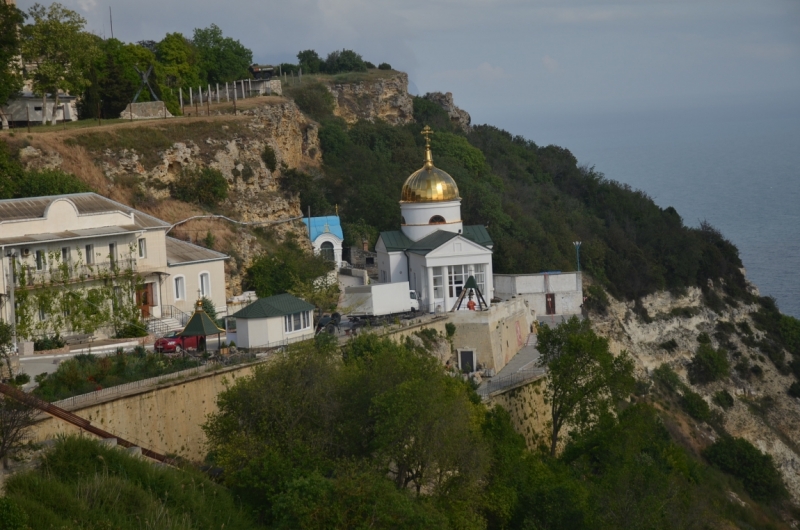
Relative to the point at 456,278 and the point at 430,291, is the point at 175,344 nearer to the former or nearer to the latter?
the point at 430,291

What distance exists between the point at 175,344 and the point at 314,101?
44.2 metres

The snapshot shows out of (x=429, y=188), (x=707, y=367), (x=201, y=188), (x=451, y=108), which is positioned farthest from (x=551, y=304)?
(x=451, y=108)

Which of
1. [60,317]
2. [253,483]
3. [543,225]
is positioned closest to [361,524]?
[253,483]

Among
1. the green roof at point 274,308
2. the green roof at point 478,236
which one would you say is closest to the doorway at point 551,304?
the green roof at point 478,236

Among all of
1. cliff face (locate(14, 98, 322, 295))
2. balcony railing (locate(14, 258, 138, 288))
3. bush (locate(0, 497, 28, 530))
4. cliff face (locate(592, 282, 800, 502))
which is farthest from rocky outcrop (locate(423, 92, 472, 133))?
bush (locate(0, 497, 28, 530))

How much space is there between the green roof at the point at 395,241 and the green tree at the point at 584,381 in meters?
12.2

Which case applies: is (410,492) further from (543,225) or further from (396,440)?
(543,225)

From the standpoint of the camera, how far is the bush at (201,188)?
50.8 metres

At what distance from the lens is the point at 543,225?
70.2 meters

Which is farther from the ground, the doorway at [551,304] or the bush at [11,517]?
the doorway at [551,304]

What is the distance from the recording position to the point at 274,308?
37.0 meters

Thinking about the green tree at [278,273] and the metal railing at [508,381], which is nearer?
the metal railing at [508,381]

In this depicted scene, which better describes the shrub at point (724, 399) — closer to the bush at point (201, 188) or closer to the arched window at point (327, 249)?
the arched window at point (327, 249)

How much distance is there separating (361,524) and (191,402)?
7772 millimetres
